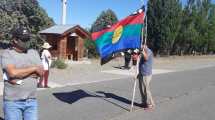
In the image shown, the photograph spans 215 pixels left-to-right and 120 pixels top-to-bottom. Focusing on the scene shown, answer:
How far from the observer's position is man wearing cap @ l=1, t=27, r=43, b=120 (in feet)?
16.5

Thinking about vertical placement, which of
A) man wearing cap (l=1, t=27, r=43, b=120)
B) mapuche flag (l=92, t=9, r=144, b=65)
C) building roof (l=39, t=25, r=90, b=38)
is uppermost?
building roof (l=39, t=25, r=90, b=38)

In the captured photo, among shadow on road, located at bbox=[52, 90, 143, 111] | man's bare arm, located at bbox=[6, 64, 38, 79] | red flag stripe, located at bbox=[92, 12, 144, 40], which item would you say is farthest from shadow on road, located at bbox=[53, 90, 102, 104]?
man's bare arm, located at bbox=[6, 64, 38, 79]

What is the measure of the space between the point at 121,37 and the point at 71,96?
299cm

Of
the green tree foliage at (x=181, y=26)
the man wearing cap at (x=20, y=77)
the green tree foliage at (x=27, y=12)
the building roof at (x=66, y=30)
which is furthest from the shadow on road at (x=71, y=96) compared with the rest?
the green tree foliage at (x=181, y=26)

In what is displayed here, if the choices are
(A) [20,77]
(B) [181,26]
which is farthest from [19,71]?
(B) [181,26]

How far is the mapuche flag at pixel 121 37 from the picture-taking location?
10.5 m

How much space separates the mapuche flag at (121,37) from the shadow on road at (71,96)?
1903 millimetres

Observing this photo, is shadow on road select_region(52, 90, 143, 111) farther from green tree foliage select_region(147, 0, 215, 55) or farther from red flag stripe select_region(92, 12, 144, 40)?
green tree foliage select_region(147, 0, 215, 55)

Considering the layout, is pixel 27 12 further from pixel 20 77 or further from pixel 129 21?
pixel 20 77

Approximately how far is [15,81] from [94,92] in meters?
8.97

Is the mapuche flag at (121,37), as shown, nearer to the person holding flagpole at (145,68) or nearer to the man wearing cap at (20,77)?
the person holding flagpole at (145,68)

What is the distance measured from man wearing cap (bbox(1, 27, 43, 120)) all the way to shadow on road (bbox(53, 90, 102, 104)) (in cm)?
638

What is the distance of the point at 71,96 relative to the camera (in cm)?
1267

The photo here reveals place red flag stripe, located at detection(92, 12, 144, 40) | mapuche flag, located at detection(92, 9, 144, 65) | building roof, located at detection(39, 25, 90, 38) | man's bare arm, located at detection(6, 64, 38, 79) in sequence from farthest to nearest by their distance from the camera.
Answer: building roof, located at detection(39, 25, 90, 38)
red flag stripe, located at detection(92, 12, 144, 40)
mapuche flag, located at detection(92, 9, 144, 65)
man's bare arm, located at detection(6, 64, 38, 79)
